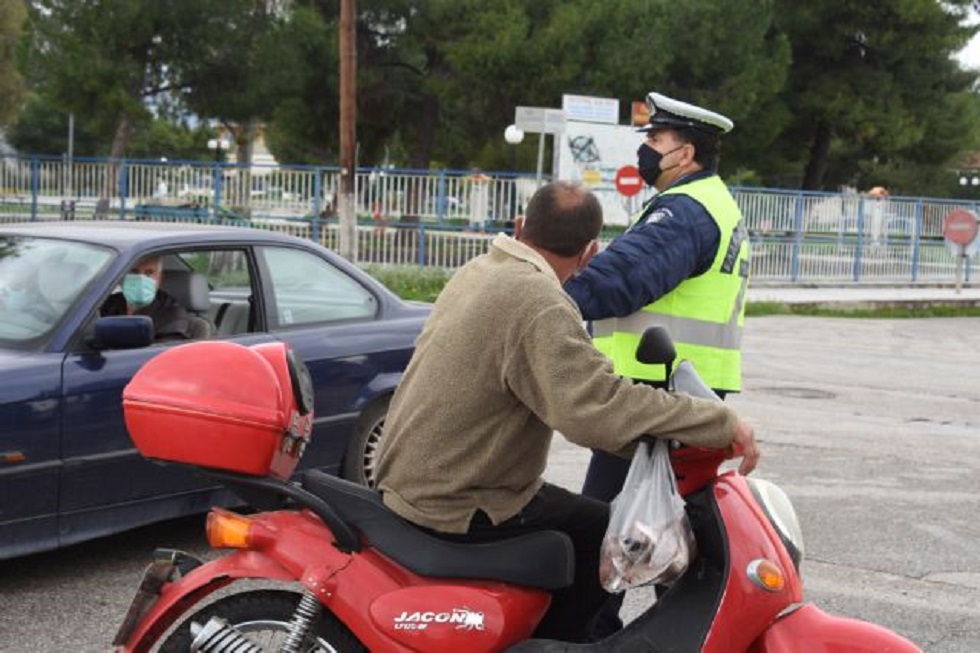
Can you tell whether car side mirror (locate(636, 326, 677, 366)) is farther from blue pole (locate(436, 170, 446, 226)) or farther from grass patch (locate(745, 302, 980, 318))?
blue pole (locate(436, 170, 446, 226))

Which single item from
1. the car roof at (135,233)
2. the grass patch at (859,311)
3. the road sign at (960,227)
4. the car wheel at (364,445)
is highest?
the car roof at (135,233)

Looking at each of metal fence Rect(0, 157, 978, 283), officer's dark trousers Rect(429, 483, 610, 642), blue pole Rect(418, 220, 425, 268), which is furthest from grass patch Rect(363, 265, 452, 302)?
officer's dark trousers Rect(429, 483, 610, 642)

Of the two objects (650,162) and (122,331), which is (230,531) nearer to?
(650,162)

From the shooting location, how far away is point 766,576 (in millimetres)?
3154

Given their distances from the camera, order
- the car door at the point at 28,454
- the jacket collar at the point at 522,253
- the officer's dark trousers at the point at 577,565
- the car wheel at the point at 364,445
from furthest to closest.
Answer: the car wheel at the point at 364,445
the car door at the point at 28,454
the officer's dark trousers at the point at 577,565
the jacket collar at the point at 522,253

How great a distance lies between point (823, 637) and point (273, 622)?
1.26 metres

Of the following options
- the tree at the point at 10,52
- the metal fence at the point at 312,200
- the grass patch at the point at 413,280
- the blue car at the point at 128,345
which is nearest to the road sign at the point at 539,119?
the grass patch at the point at 413,280

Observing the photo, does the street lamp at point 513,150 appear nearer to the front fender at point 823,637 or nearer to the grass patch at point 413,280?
the grass patch at point 413,280

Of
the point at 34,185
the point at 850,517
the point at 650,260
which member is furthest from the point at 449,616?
the point at 34,185

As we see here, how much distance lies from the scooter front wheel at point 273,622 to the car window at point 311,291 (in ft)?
9.89

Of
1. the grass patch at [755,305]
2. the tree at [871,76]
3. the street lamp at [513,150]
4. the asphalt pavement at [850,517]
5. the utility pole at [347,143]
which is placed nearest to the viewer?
the asphalt pavement at [850,517]

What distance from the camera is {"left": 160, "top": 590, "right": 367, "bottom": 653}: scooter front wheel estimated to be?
3.14 metres

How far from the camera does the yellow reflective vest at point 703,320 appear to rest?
4.20 meters

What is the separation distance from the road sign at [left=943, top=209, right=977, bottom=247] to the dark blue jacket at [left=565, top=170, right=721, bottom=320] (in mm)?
23928
